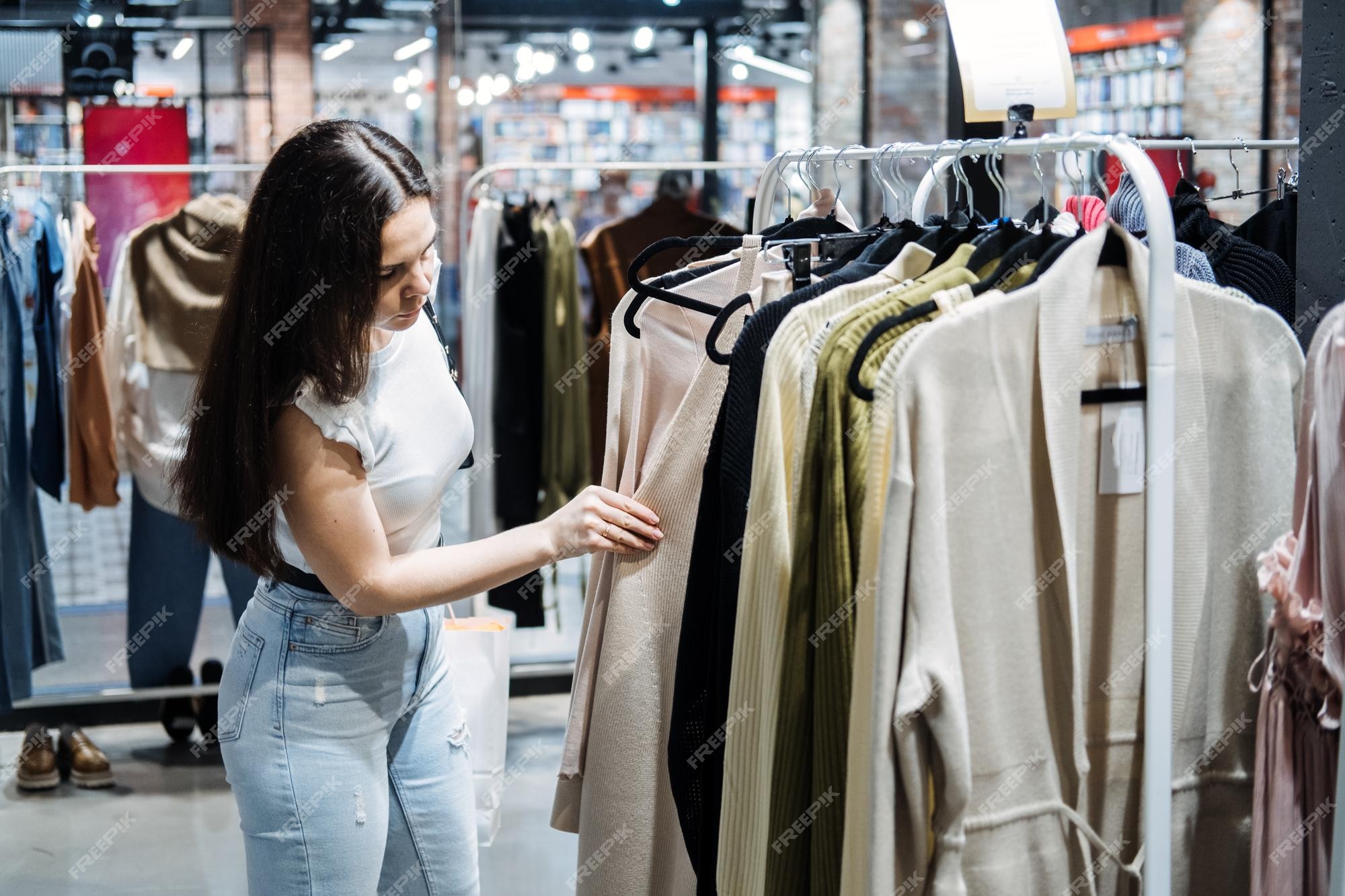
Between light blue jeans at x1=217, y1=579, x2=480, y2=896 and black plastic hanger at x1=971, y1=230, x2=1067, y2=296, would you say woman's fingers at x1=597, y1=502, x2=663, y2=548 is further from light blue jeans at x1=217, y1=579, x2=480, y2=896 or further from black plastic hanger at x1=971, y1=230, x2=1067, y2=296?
black plastic hanger at x1=971, y1=230, x2=1067, y2=296

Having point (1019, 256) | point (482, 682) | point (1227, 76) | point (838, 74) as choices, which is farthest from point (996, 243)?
point (1227, 76)

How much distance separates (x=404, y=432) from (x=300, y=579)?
249 mm

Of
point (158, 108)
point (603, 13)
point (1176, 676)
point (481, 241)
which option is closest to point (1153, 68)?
point (603, 13)

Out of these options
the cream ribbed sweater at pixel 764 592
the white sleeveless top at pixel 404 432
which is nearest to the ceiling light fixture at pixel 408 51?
the white sleeveless top at pixel 404 432

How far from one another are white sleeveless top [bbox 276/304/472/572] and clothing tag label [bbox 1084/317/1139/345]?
2.91 feet

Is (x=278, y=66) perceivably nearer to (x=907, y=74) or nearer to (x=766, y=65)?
(x=766, y=65)

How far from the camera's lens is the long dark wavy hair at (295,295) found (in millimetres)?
1634

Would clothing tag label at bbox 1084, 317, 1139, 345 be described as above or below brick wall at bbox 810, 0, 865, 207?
below

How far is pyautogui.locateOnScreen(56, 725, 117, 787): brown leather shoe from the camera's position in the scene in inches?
148

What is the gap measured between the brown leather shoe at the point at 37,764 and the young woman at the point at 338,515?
7.72 ft

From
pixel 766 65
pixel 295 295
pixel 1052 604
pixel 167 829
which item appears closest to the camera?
pixel 1052 604

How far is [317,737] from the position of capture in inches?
67.9

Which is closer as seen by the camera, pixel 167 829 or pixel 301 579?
pixel 301 579

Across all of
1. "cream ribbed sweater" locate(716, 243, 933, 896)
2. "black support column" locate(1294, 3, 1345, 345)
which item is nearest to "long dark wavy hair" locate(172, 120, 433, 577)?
"cream ribbed sweater" locate(716, 243, 933, 896)
